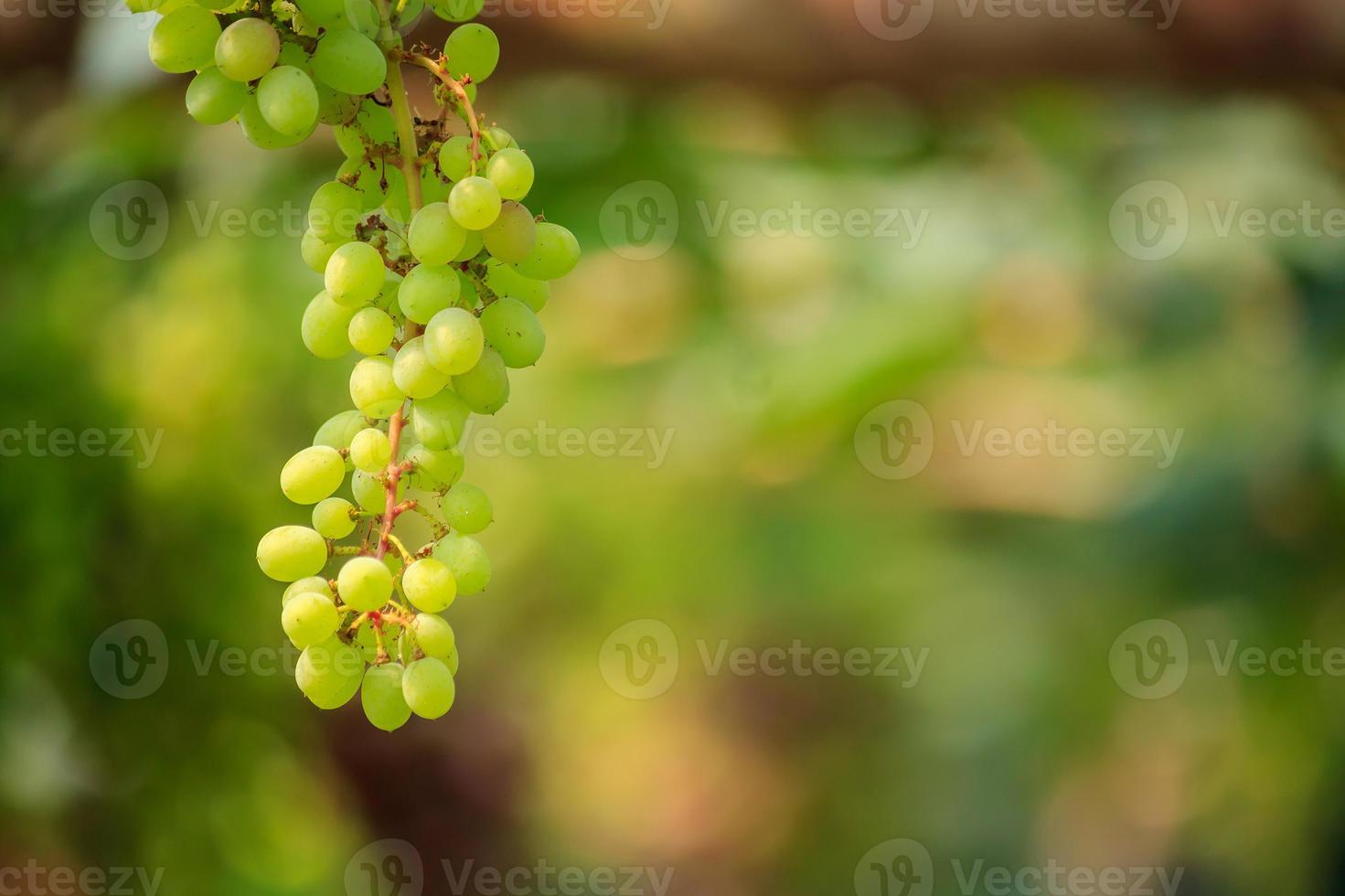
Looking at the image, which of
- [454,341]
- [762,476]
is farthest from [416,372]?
[762,476]

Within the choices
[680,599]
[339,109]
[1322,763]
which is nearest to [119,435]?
[680,599]

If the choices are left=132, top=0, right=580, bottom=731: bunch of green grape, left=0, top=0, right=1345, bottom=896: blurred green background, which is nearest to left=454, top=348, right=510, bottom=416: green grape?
left=132, top=0, right=580, bottom=731: bunch of green grape

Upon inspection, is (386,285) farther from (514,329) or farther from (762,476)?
(762,476)

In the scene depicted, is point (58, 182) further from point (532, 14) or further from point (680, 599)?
point (680, 599)

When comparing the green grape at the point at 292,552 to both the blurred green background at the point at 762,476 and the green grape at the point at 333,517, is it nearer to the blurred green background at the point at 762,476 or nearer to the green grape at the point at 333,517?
the green grape at the point at 333,517

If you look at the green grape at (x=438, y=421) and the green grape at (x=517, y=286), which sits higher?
the green grape at (x=517, y=286)

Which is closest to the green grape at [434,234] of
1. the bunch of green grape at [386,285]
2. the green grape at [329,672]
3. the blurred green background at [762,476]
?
the bunch of green grape at [386,285]

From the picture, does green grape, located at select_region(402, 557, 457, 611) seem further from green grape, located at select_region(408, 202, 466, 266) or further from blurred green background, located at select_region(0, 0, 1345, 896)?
blurred green background, located at select_region(0, 0, 1345, 896)

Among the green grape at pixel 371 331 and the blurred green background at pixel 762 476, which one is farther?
the blurred green background at pixel 762 476
